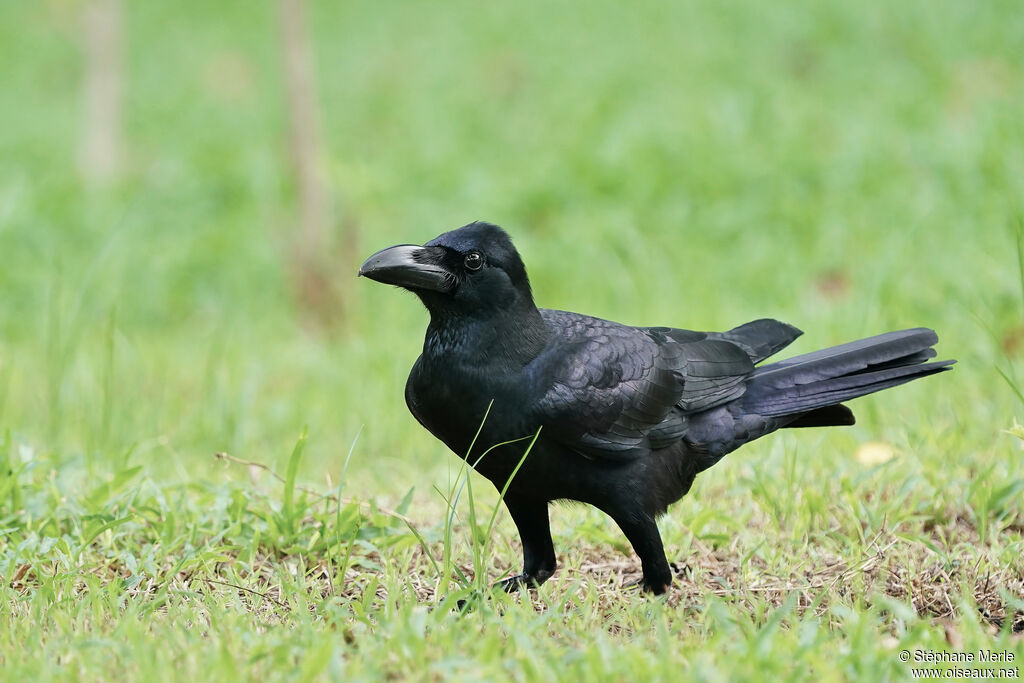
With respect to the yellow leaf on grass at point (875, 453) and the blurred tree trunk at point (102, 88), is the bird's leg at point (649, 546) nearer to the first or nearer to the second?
the yellow leaf on grass at point (875, 453)

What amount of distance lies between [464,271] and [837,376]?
1230mm

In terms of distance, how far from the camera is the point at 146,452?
4383 mm

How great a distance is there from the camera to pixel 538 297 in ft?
22.9

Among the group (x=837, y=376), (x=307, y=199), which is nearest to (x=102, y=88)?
(x=307, y=199)

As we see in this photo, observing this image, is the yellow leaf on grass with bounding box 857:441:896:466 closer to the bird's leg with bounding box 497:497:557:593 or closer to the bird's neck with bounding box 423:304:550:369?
the bird's leg with bounding box 497:497:557:593

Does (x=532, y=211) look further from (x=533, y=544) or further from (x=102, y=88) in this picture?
(x=533, y=544)

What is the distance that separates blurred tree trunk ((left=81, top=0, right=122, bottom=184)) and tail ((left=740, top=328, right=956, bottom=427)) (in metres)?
6.90

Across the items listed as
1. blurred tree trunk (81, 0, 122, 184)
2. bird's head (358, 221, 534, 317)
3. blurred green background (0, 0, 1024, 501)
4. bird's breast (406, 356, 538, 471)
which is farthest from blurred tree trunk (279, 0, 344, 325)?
bird's breast (406, 356, 538, 471)

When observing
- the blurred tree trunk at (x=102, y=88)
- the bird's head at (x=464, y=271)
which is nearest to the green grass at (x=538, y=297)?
the blurred tree trunk at (x=102, y=88)

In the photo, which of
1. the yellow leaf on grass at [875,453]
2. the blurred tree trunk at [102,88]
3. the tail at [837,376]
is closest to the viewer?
the tail at [837,376]

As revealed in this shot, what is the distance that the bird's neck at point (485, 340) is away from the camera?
2852 mm

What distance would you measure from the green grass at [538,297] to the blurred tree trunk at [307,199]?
0.21 m

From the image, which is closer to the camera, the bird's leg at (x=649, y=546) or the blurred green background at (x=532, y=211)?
the bird's leg at (x=649, y=546)

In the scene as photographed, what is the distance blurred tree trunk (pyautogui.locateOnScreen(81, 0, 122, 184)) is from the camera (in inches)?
328
